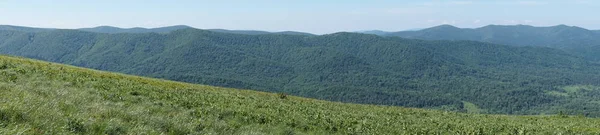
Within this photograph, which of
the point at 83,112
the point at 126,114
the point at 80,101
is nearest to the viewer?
the point at 83,112

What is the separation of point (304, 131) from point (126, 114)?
7806 millimetres

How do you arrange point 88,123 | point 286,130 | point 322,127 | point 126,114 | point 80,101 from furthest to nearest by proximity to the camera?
point 322,127 < point 286,130 < point 80,101 < point 126,114 < point 88,123

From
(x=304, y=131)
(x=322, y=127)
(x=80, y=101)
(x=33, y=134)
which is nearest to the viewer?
(x=33, y=134)

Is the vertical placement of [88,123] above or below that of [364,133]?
above

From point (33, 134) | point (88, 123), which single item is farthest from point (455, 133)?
point (33, 134)

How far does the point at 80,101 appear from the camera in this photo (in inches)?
548

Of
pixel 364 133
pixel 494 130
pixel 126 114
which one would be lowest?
pixel 494 130

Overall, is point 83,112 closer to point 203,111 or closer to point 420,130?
point 203,111

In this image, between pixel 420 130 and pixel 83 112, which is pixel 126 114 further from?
pixel 420 130

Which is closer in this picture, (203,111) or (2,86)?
(2,86)

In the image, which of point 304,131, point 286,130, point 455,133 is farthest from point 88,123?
point 455,133

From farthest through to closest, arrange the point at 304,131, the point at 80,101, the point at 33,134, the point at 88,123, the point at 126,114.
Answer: the point at 304,131 → the point at 80,101 → the point at 126,114 → the point at 88,123 → the point at 33,134

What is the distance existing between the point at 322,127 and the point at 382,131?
113 inches

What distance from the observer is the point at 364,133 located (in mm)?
18062
